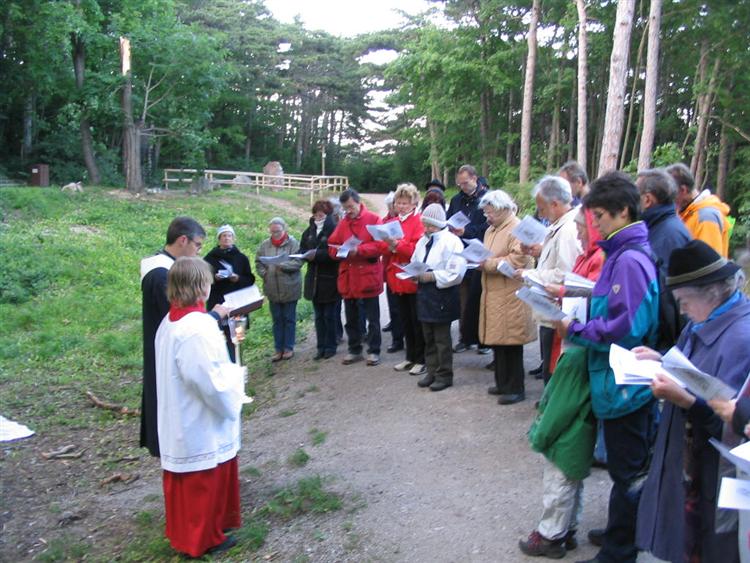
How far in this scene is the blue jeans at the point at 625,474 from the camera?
3.34 metres

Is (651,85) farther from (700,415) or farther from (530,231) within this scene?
(700,415)

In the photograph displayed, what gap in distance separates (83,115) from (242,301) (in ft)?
98.9

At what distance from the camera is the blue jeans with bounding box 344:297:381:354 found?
7.93m

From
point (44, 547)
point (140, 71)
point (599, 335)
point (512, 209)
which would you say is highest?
point (140, 71)

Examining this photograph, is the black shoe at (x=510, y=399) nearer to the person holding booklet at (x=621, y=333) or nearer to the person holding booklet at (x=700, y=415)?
the person holding booklet at (x=621, y=333)

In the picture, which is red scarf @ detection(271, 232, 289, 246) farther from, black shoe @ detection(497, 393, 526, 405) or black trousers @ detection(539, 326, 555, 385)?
black trousers @ detection(539, 326, 555, 385)

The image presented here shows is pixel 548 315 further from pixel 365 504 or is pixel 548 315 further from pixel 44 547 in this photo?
pixel 44 547

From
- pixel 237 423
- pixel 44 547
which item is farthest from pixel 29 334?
pixel 237 423

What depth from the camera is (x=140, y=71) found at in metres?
32.2

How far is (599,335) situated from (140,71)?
108 feet

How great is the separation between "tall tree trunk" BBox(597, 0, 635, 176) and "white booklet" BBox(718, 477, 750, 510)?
13.9 metres

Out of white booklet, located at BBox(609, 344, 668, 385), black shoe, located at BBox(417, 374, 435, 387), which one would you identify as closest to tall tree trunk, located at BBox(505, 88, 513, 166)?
black shoe, located at BBox(417, 374, 435, 387)

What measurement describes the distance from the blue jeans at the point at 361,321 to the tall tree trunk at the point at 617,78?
9.33m

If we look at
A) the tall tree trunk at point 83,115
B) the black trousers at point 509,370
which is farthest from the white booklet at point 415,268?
the tall tree trunk at point 83,115
